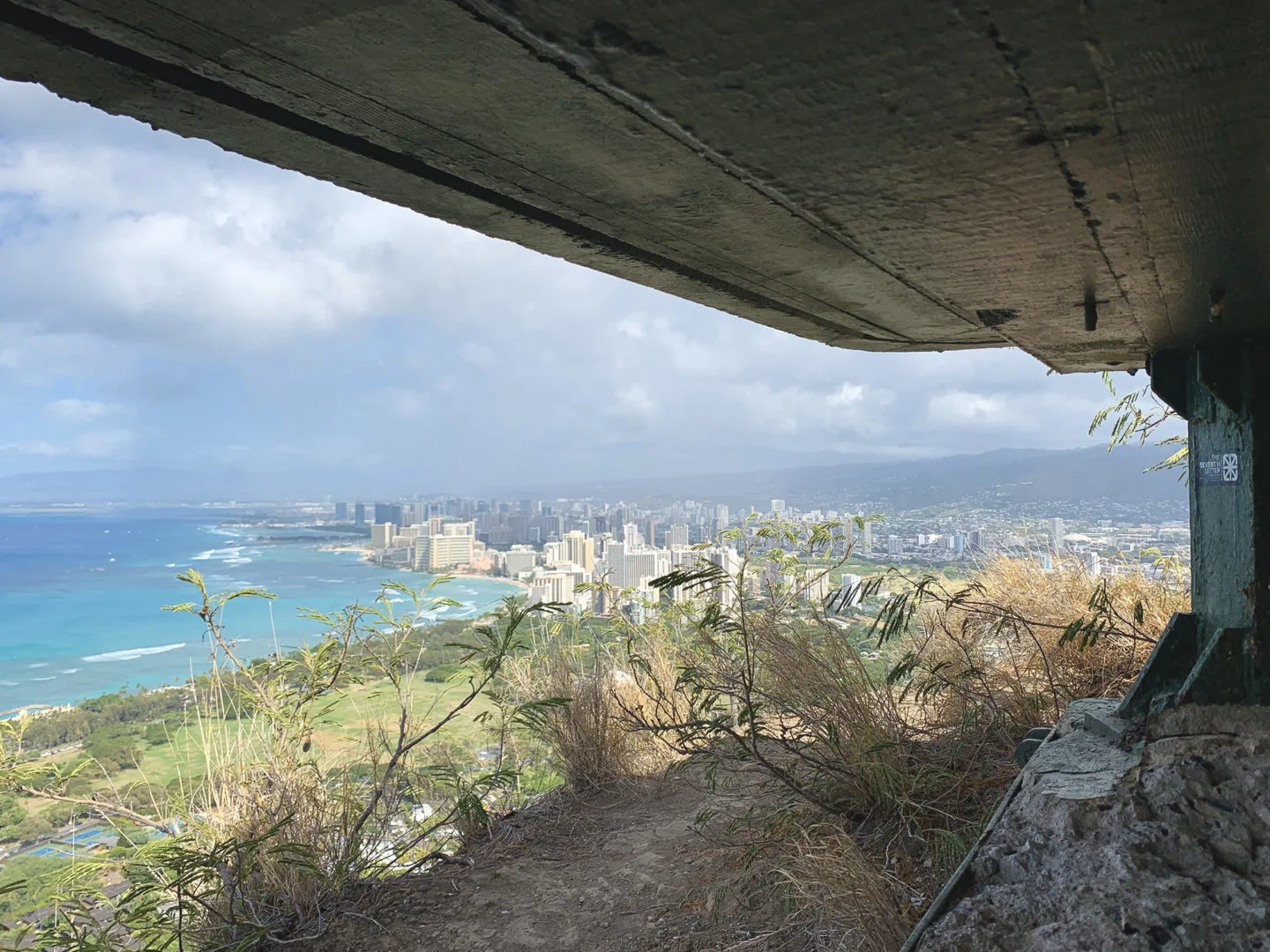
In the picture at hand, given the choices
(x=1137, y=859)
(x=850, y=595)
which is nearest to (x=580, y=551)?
(x=850, y=595)

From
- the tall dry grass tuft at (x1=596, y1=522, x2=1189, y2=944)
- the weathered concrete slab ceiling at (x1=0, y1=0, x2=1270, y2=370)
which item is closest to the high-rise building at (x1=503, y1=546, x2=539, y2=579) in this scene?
the tall dry grass tuft at (x1=596, y1=522, x2=1189, y2=944)

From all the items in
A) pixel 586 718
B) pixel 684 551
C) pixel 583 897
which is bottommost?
pixel 583 897

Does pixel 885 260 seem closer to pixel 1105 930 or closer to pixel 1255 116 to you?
pixel 1255 116

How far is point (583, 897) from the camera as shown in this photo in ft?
10.7

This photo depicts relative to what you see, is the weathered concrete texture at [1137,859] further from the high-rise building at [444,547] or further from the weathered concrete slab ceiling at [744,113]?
the high-rise building at [444,547]

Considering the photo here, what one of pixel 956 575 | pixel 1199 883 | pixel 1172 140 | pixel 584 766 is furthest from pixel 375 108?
pixel 956 575

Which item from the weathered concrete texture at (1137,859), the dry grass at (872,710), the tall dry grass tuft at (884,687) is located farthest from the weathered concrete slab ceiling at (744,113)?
the dry grass at (872,710)

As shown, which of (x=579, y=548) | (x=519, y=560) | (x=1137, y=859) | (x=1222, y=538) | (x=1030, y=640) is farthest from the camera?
(x=519, y=560)

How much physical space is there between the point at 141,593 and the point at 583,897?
498 inches

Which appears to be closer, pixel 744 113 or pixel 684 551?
pixel 744 113

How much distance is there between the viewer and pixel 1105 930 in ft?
3.93

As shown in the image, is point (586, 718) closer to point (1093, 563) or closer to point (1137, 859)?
point (1093, 563)

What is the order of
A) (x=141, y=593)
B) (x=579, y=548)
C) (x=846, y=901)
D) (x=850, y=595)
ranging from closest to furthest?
(x=846, y=901)
(x=850, y=595)
(x=579, y=548)
(x=141, y=593)

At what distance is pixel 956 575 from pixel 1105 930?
13.6 ft
